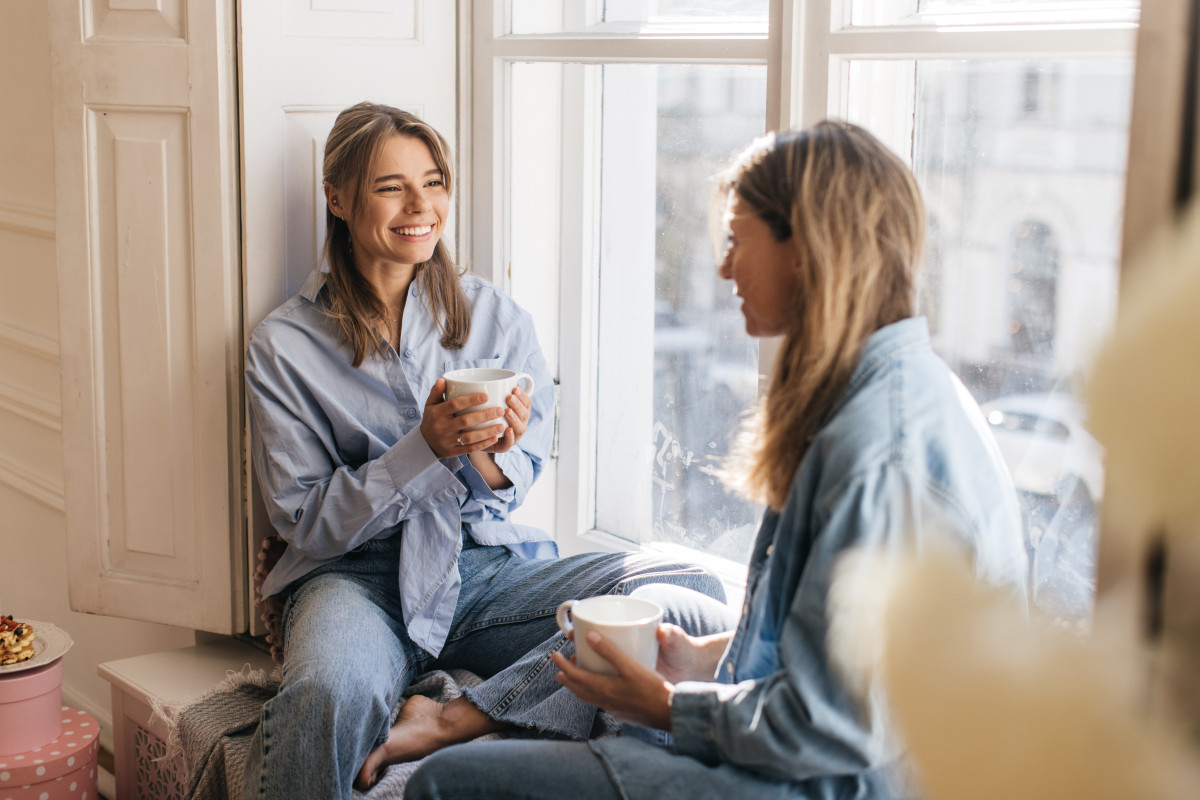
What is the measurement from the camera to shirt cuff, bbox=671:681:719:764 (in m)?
1.09

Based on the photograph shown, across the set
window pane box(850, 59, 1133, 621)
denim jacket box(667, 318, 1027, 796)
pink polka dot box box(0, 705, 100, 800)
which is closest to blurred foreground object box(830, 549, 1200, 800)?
denim jacket box(667, 318, 1027, 796)

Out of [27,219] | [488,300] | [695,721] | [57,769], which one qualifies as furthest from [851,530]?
[27,219]

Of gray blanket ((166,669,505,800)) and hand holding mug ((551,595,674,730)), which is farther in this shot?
gray blanket ((166,669,505,800))

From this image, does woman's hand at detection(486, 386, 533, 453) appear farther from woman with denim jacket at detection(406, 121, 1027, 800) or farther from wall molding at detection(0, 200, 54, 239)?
wall molding at detection(0, 200, 54, 239)

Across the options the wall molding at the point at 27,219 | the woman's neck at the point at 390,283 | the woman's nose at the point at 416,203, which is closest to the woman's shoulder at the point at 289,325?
the woman's neck at the point at 390,283

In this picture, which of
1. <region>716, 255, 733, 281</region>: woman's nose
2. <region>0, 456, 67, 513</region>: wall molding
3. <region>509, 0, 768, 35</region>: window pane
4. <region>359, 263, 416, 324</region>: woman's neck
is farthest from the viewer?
<region>0, 456, 67, 513</region>: wall molding

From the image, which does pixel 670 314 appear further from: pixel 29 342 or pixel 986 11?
pixel 29 342

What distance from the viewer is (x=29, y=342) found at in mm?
2641

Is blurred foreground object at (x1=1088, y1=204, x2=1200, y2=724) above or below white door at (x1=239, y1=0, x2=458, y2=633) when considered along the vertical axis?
below

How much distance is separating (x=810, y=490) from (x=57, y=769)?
1580 mm

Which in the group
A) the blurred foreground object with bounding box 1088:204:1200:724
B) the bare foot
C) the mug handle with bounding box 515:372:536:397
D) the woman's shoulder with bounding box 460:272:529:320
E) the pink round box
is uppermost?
the blurred foreground object with bounding box 1088:204:1200:724

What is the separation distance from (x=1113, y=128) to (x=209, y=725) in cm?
157

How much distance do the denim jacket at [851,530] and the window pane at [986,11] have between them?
2.00ft

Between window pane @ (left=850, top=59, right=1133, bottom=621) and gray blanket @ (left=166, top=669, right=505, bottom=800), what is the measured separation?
0.88 meters
